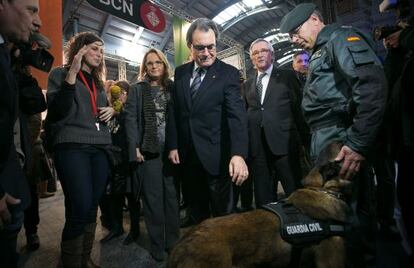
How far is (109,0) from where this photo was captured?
4590mm

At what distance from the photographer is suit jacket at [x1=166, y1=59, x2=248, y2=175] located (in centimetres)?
194

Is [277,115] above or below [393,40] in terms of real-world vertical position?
below

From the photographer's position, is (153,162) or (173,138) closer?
(173,138)

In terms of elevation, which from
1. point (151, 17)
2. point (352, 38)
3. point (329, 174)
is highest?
point (151, 17)

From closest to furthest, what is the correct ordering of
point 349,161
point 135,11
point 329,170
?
1. point 349,161
2. point 329,170
3. point 135,11

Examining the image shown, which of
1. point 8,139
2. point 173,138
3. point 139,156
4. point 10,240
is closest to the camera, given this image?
point 8,139

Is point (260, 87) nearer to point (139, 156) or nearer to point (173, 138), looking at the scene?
point (173, 138)

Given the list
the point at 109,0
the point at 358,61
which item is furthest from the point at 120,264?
the point at 109,0

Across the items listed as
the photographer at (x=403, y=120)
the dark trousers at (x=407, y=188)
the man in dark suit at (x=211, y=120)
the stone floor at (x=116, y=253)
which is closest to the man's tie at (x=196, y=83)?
the man in dark suit at (x=211, y=120)

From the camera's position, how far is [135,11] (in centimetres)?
547

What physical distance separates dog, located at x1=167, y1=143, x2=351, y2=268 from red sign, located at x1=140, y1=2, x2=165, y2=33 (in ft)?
17.6

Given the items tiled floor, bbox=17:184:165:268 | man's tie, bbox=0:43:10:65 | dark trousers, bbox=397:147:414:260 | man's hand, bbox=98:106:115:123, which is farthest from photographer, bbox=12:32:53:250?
dark trousers, bbox=397:147:414:260

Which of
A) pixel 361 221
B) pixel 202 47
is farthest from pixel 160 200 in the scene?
pixel 361 221

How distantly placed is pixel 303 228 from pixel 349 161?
17.9 inches
